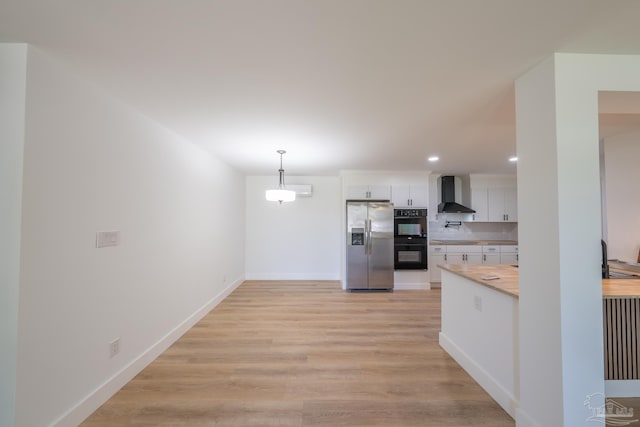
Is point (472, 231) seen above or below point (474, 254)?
above

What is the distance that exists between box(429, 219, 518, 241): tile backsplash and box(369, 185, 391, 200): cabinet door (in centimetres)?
138

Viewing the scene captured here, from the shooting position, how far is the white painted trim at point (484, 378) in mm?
1854

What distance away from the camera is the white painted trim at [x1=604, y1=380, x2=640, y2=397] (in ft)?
6.01

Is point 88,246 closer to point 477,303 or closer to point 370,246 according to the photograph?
point 477,303

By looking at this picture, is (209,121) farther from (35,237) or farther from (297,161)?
(297,161)

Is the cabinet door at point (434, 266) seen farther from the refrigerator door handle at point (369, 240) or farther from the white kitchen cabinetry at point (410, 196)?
the refrigerator door handle at point (369, 240)

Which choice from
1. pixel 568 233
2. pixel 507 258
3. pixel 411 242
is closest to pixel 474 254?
pixel 507 258

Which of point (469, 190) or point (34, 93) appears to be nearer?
point (34, 93)

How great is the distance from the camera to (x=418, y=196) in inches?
207

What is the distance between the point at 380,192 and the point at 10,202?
Answer: 15.7 feet

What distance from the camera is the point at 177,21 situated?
1.27 m

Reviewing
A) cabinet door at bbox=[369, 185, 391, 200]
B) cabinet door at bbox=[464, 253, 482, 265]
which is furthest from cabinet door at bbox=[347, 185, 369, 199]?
cabinet door at bbox=[464, 253, 482, 265]

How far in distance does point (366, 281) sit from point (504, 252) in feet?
9.22

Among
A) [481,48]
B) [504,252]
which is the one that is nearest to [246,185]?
[481,48]
